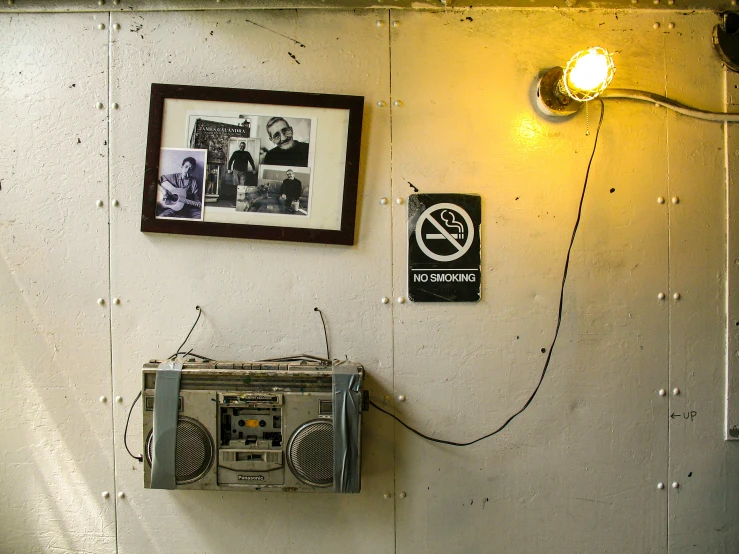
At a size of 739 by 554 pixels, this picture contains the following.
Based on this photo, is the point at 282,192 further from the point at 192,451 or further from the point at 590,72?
the point at 590,72

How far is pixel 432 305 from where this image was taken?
1403mm

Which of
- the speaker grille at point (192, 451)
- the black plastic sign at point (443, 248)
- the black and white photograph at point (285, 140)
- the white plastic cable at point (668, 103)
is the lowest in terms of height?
the speaker grille at point (192, 451)

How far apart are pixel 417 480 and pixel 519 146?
1205 millimetres

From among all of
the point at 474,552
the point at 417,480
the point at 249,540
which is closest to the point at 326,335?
the point at 417,480

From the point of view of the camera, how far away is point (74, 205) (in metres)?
1.43

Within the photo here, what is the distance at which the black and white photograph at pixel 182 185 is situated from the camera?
1.39 metres

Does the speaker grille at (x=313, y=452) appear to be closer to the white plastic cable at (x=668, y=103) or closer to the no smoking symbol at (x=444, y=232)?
the no smoking symbol at (x=444, y=232)

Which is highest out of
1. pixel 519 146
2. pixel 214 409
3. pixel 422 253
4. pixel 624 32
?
Answer: pixel 624 32

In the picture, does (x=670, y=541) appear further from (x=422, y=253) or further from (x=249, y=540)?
(x=249, y=540)

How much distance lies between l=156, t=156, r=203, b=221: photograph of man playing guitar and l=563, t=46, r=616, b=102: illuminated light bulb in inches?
49.8

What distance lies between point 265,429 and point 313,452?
0.17 m

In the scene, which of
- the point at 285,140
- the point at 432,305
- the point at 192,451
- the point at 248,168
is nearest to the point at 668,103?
the point at 432,305

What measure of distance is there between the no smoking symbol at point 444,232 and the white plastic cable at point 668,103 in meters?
0.64

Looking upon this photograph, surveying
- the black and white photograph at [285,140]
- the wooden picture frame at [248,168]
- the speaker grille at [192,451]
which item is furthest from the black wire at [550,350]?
the black and white photograph at [285,140]
